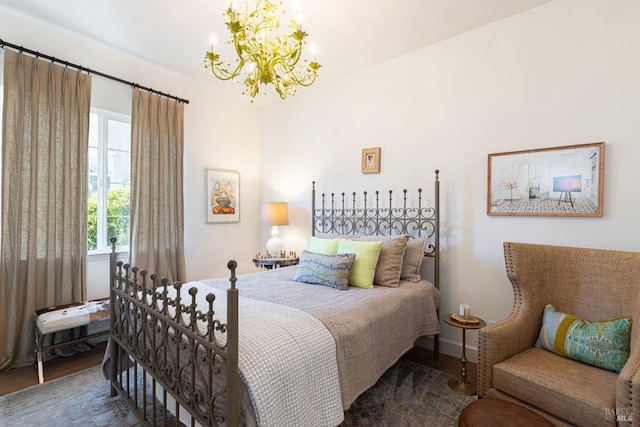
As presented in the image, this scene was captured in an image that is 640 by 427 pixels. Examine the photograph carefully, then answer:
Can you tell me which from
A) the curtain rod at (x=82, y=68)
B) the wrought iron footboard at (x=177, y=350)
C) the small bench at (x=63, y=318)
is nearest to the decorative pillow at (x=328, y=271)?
the wrought iron footboard at (x=177, y=350)

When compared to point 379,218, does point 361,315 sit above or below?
below

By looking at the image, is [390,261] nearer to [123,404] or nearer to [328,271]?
[328,271]

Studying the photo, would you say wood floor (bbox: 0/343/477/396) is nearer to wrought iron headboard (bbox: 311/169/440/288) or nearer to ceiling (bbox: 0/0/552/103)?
wrought iron headboard (bbox: 311/169/440/288)

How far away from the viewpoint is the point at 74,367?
2592mm

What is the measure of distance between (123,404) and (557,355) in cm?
280

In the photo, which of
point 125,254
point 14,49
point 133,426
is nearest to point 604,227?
point 133,426

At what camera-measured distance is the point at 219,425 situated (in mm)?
1289

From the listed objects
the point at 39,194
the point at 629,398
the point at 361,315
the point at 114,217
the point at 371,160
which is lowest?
the point at 629,398

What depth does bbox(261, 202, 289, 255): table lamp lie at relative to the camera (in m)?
3.92

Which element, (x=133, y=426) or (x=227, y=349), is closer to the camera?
(x=227, y=349)

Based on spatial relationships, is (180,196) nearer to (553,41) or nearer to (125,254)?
(125,254)

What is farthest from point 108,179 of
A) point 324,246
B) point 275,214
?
point 324,246

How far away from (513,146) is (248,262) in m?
3.55

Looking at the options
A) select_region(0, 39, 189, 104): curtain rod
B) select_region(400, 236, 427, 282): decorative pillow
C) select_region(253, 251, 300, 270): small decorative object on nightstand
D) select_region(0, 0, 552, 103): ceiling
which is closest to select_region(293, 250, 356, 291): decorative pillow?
select_region(400, 236, 427, 282): decorative pillow
